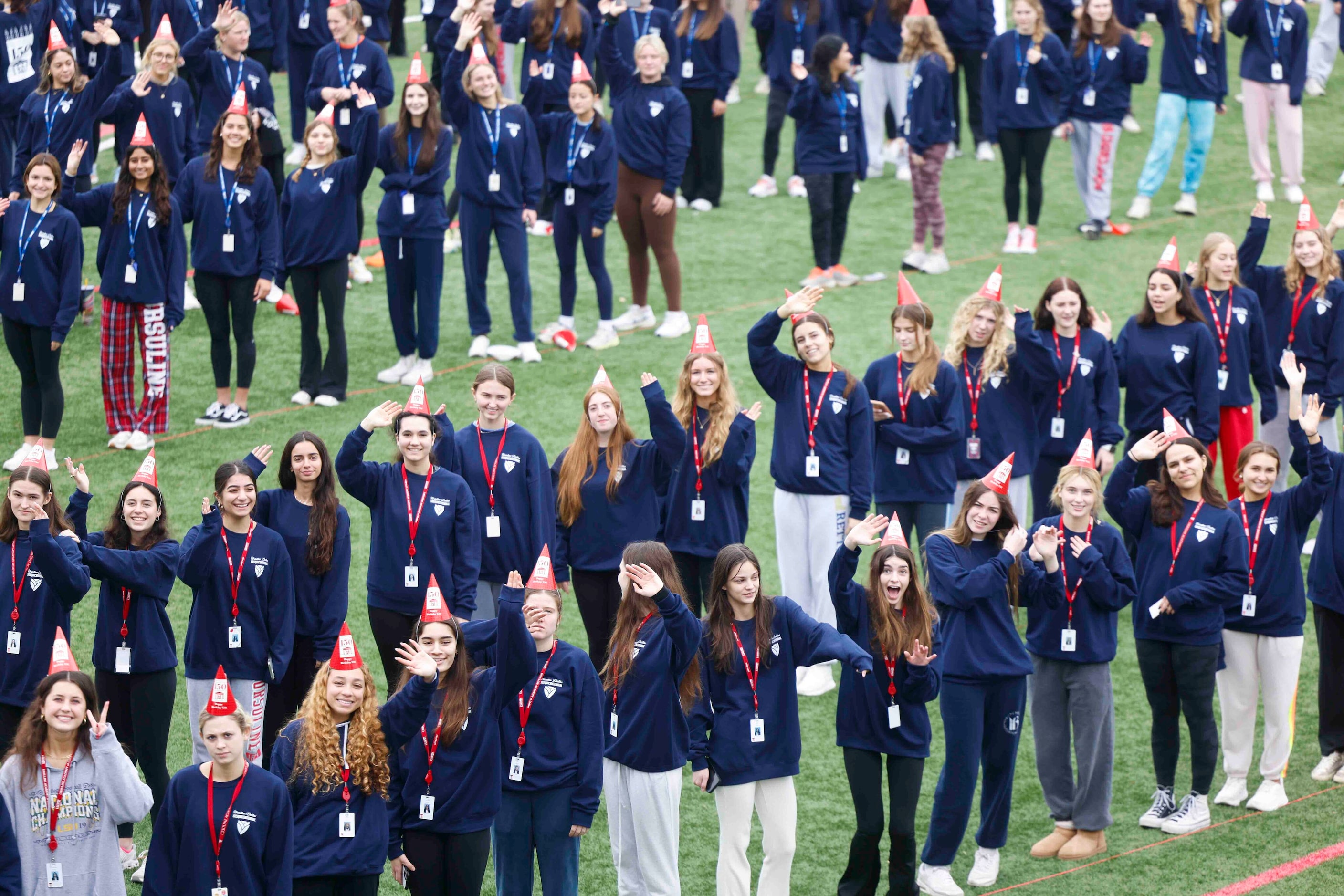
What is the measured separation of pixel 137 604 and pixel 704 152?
27.6ft

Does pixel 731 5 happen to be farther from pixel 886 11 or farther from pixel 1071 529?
pixel 1071 529

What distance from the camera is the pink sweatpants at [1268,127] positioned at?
14.3 metres

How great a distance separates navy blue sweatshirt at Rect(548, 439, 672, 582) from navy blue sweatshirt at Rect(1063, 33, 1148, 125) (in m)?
7.19

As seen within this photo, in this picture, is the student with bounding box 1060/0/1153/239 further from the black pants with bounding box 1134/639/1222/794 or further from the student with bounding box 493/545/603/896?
the student with bounding box 493/545/603/896

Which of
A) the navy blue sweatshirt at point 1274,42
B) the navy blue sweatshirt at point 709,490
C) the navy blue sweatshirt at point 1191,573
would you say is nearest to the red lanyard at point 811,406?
the navy blue sweatshirt at point 709,490

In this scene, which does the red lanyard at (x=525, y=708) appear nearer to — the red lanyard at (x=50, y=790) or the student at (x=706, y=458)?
the red lanyard at (x=50, y=790)

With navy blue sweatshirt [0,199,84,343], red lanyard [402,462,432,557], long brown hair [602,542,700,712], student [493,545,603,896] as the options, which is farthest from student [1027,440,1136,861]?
navy blue sweatshirt [0,199,84,343]

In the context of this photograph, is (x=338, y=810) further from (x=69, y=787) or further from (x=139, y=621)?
(x=139, y=621)

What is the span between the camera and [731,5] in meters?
17.5

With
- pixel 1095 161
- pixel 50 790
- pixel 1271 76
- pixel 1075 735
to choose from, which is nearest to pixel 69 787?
pixel 50 790

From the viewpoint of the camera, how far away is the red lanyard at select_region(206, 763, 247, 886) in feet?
18.5

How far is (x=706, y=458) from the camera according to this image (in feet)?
26.2

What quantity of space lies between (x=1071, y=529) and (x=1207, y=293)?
9.01ft

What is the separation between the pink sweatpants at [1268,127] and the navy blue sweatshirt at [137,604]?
1051 cm
